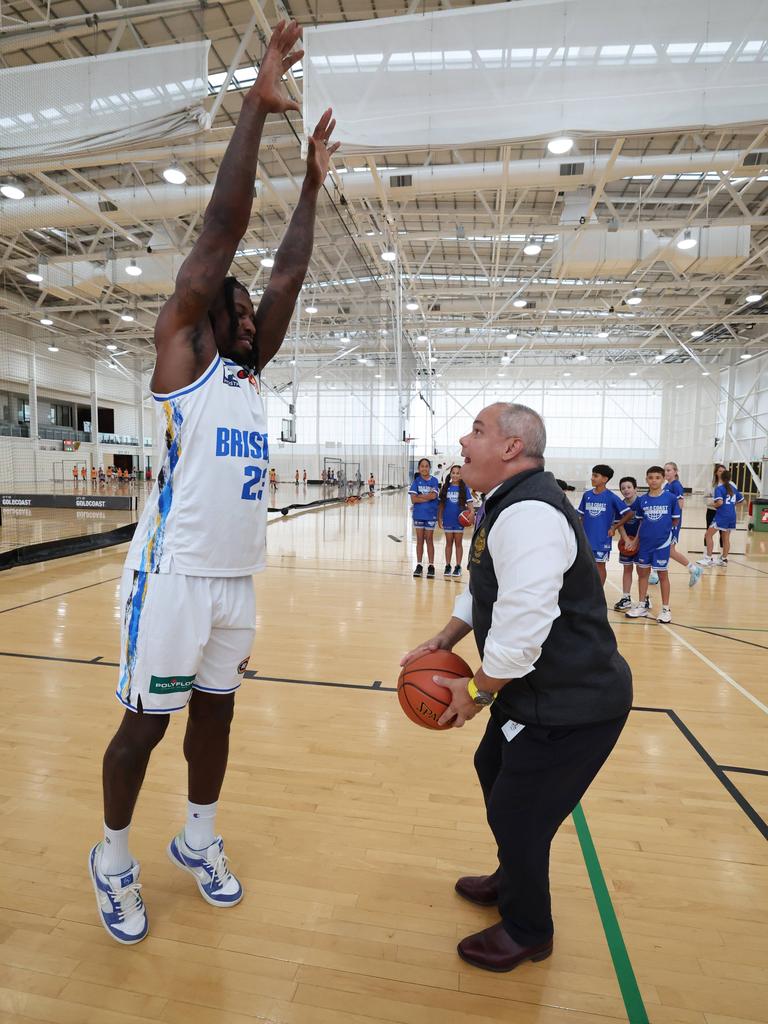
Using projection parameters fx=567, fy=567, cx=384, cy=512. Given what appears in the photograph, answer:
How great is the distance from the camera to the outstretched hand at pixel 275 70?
1565mm

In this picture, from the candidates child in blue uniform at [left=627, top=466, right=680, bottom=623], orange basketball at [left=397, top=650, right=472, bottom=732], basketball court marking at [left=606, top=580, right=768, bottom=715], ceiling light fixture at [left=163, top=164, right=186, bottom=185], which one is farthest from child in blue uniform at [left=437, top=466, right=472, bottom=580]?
ceiling light fixture at [left=163, top=164, right=186, bottom=185]

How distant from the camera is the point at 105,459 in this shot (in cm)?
3572

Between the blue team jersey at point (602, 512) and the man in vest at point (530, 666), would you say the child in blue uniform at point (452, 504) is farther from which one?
the man in vest at point (530, 666)

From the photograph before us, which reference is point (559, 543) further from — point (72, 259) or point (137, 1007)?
point (72, 259)

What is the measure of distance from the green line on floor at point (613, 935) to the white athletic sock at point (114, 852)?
5.06 ft

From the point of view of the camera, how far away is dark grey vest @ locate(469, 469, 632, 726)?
1505 mm

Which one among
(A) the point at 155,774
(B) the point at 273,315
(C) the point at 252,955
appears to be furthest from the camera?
(A) the point at 155,774

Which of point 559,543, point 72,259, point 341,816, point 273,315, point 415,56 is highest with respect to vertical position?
point 72,259

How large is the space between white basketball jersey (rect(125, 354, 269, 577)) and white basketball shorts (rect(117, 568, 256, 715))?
0.05 m

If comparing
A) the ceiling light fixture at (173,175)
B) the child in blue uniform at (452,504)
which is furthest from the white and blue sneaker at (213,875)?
the ceiling light fixture at (173,175)

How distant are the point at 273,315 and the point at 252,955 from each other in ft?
6.69

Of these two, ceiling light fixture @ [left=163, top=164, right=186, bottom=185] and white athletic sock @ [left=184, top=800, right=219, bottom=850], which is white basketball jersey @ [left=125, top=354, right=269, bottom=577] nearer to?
white athletic sock @ [left=184, top=800, right=219, bottom=850]

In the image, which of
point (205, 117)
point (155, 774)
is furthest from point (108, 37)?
point (155, 774)

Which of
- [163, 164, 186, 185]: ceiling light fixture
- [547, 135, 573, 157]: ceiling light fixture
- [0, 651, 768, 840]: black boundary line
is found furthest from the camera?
[163, 164, 186, 185]: ceiling light fixture
